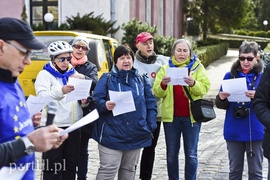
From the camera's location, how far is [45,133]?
2.90 meters

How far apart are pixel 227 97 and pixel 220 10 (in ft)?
145

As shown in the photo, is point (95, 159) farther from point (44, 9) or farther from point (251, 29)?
point (251, 29)

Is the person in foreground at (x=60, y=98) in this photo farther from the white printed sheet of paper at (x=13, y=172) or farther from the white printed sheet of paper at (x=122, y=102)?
the white printed sheet of paper at (x=13, y=172)

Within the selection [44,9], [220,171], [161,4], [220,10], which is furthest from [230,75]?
[220,10]

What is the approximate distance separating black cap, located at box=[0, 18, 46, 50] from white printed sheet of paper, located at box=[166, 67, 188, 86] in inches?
124

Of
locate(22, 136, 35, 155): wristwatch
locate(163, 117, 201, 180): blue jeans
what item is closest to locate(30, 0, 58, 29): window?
locate(163, 117, 201, 180): blue jeans

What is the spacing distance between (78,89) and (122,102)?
19.9 inches

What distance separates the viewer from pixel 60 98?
5730 mm

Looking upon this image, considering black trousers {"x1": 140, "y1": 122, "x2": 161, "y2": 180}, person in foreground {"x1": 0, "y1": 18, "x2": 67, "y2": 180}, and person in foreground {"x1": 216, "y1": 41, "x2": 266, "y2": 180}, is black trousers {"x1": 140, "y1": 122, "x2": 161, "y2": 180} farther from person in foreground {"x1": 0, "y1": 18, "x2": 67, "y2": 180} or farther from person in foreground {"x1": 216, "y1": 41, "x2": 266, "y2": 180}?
person in foreground {"x1": 0, "y1": 18, "x2": 67, "y2": 180}

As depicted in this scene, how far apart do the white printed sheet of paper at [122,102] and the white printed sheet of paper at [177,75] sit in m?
0.85

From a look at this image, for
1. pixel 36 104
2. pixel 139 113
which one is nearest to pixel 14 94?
pixel 36 104

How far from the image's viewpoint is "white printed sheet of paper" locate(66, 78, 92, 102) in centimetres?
567

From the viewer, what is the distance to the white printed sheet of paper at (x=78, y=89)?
223 inches

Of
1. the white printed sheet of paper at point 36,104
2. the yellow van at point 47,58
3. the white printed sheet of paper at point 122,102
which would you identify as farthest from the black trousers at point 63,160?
the yellow van at point 47,58
